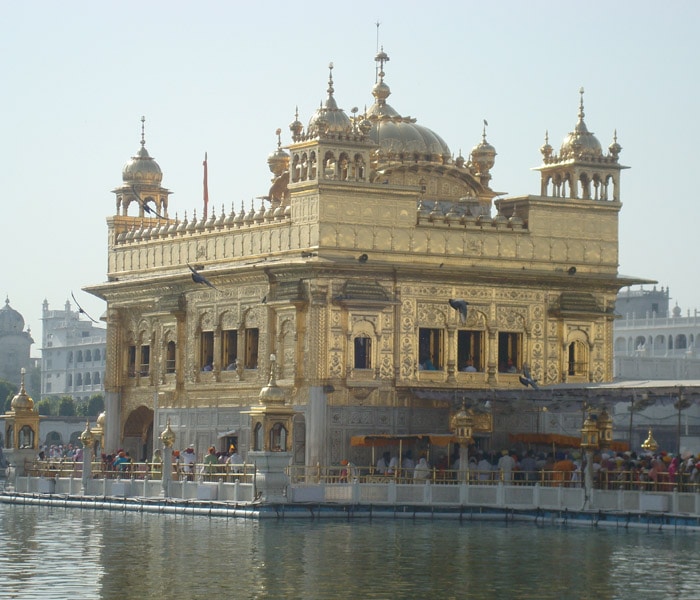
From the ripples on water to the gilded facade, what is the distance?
6.62 m

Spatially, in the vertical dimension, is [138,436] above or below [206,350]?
below

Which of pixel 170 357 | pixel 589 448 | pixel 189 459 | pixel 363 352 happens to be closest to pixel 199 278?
pixel 170 357

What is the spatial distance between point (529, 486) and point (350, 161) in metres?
9.05

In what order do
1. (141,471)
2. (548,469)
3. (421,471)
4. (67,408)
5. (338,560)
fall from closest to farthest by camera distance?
(338,560) → (421,471) → (548,469) → (141,471) → (67,408)

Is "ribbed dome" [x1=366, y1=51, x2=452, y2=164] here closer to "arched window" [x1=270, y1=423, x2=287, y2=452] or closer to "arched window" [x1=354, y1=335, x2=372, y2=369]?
"arched window" [x1=354, y1=335, x2=372, y2=369]

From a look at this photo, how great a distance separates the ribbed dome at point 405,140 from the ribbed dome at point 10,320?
326 ft

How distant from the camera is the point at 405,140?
43.1 meters

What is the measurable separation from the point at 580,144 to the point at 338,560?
1835 centimetres

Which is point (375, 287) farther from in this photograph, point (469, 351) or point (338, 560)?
point (338, 560)

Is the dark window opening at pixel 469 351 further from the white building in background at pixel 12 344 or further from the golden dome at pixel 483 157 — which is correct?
the white building in background at pixel 12 344

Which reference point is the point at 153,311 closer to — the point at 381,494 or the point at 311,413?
the point at 311,413

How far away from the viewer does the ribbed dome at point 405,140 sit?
42750mm

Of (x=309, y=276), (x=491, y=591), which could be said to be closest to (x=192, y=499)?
(x=309, y=276)

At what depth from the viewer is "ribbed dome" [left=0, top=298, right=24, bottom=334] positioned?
14075 cm
